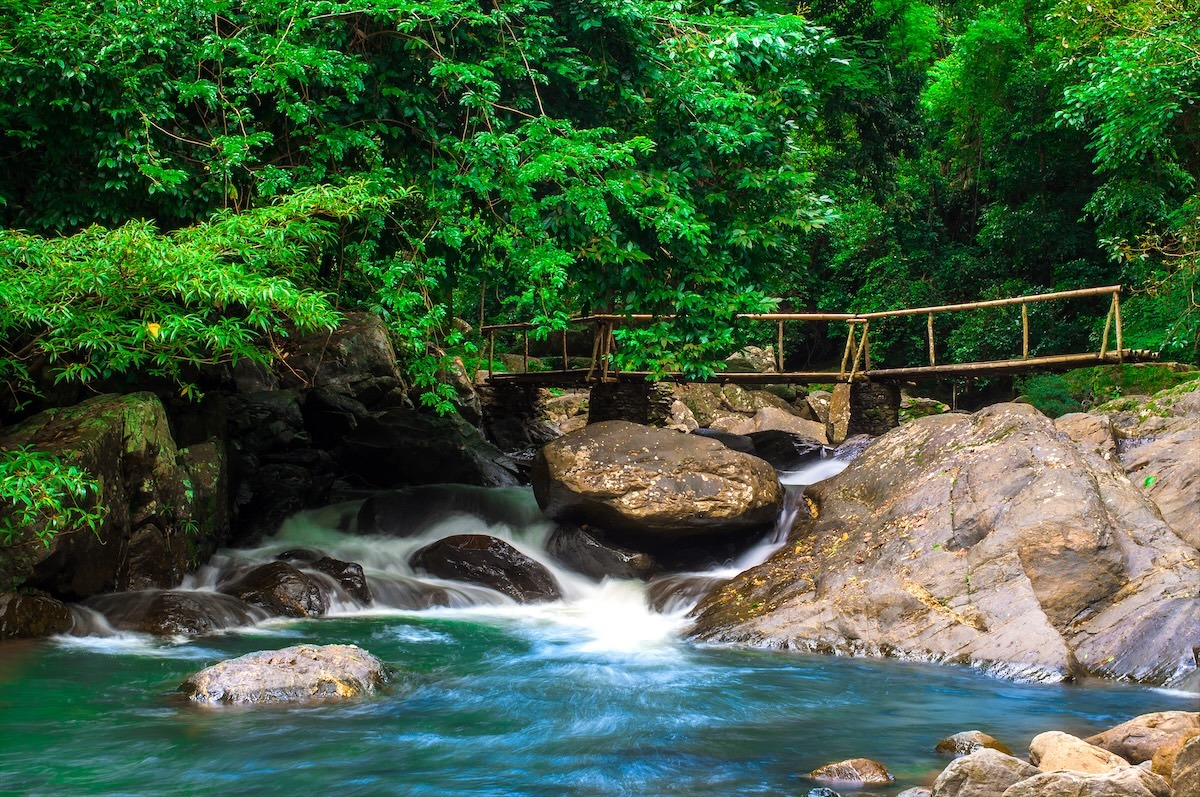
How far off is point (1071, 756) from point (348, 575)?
24.4ft

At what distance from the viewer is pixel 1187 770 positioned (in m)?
3.57

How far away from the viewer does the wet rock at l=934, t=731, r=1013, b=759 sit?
16.9ft

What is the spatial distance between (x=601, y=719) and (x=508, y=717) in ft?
1.95

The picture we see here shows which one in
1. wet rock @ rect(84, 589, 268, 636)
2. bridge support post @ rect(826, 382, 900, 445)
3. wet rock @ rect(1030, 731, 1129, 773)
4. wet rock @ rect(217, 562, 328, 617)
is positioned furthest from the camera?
bridge support post @ rect(826, 382, 900, 445)

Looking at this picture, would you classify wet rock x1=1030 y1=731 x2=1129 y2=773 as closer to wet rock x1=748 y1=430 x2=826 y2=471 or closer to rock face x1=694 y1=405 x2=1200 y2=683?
rock face x1=694 y1=405 x2=1200 y2=683

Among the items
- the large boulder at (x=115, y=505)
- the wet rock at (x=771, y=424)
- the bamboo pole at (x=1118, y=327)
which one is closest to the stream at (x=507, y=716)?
the large boulder at (x=115, y=505)

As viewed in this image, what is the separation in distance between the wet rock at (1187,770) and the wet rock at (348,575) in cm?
769

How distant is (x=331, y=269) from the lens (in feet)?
35.7

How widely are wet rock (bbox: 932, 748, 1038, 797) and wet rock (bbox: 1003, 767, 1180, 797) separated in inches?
9.8

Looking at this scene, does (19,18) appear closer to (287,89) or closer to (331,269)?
(287,89)

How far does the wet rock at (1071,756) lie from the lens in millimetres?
4152

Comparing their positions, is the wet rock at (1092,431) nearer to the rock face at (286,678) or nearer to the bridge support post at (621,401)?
the bridge support post at (621,401)

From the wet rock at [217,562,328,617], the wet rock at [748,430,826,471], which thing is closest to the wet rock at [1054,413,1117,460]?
the wet rock at [748,430,826,471]

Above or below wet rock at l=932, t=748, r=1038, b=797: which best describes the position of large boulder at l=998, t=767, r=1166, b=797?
above
